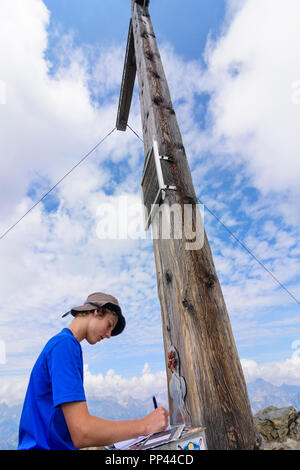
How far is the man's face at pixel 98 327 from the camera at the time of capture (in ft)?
5.97

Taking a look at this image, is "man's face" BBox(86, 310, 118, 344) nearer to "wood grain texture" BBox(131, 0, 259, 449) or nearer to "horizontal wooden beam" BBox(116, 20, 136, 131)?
"wood grain texture" BBox(131, 0, 259, 449)

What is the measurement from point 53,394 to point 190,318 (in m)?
0.80

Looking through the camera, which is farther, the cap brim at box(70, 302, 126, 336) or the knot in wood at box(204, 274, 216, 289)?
the cap brim at box(70, 302, 126, 336)

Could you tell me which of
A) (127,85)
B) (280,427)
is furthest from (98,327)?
(127,85)

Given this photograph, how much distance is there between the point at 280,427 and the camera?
4363 millimetres

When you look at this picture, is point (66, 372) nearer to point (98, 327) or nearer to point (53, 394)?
point (53, 394)

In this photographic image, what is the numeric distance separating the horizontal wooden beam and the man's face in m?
4.33

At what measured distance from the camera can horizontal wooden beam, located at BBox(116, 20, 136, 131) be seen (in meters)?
4.38

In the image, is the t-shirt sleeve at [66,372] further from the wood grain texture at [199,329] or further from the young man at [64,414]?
the wood grain texture at [199,329]

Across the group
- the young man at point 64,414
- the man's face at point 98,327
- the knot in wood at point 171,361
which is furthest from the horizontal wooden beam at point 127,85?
the knot in wood at point 171,361

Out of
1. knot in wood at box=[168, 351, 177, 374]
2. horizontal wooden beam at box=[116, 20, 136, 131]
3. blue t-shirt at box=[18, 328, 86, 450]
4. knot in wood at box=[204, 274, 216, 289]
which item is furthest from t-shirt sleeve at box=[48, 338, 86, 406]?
horizontal wooden beam at box=[116, 20, 136, 131]
